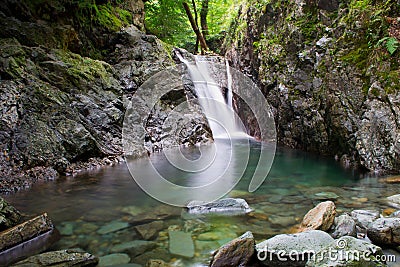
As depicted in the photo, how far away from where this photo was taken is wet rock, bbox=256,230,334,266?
2.53 m

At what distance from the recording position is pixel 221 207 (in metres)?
3.97

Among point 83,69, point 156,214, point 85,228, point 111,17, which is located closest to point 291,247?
point 156,214

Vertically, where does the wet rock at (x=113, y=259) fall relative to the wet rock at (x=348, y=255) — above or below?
below

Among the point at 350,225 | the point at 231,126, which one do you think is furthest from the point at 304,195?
the point at 231,126

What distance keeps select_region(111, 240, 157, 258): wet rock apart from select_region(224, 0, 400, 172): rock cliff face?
488 centimetres

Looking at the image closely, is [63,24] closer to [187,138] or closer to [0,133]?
[0,133]

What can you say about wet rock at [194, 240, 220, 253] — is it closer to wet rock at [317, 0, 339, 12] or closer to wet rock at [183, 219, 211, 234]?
wet rock at [183, 219, 211, 234]

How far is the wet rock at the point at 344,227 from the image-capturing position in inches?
122

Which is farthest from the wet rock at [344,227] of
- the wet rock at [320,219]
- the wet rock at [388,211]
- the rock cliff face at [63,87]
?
the rock cliff face at [63,87]

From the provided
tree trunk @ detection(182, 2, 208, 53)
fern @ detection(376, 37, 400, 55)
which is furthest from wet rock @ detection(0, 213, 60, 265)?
tree trunk @ detection(182, 2, 208, 53)

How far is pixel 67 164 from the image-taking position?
19.1 feet

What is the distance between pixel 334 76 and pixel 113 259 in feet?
21.9

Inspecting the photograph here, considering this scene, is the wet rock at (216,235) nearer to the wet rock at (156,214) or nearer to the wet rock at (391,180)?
the wet rock at (156,214)

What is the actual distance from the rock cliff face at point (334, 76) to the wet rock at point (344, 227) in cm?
318
